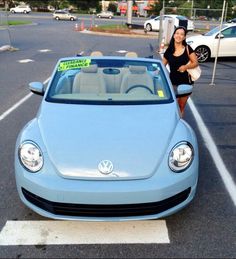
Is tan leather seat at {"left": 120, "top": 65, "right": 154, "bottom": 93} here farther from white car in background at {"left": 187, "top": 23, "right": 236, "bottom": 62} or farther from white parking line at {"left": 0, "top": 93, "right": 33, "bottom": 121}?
white car in background at {"left": 187, "top": 23, "right": 236, "bottom": 62}

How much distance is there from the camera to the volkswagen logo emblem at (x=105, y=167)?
2.91m

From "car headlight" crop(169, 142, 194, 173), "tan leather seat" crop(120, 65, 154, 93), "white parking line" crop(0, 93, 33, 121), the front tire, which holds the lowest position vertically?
the front tire

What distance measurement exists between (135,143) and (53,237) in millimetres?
1121

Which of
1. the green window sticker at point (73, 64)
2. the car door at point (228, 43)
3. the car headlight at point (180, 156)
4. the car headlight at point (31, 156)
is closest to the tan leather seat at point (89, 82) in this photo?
the green window sticker at point (73, 64)

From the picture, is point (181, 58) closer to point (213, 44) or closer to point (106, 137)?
point (106, 137)

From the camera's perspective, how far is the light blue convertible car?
286 centimetres

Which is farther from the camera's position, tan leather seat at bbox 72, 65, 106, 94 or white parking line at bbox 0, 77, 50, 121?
white parking line at bbox 0, 77, 50, 121

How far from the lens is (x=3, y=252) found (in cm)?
288

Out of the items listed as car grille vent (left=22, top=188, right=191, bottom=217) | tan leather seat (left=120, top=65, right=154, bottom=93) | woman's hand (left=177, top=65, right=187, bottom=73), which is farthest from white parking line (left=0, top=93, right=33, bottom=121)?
car grille vent (left=22, top=188, right=191, bottom=217)

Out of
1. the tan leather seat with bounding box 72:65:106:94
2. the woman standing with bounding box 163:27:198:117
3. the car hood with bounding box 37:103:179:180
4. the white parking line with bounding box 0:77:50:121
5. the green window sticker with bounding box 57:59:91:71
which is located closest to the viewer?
the car hood with bounding box 37:103:179:180

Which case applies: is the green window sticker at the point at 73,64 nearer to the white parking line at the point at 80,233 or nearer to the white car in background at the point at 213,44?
the white parking line at the point at 80,233

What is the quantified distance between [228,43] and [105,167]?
13314 millimetres

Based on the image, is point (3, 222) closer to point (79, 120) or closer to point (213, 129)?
point (79, 120)

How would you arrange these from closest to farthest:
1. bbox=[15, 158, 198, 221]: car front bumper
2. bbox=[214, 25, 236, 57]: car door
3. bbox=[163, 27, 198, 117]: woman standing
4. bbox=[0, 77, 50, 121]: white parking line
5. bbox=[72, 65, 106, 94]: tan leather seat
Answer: bbox=[15, 158, 198, 221]: car front bumper
bbox=[72, 65, 106, 94]: tan leather seat
bbox=[163, 27, 198, 117]: woman standing
bbox=[0, 77, 50, 121]: white parking line
bbox=[214, 25, 236, 57]: car door
